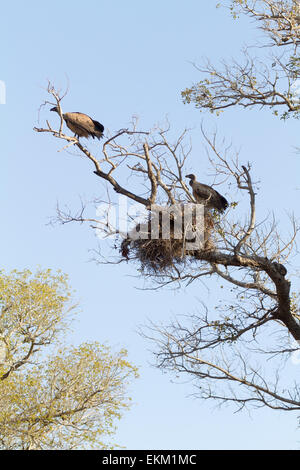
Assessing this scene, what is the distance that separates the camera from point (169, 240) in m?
10.5

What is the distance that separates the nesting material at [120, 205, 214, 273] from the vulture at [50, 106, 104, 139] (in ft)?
9.00

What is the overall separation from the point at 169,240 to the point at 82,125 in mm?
3405

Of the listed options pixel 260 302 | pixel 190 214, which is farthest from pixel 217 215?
pixel 260 302

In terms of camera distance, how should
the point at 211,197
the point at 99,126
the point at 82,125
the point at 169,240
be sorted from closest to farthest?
1. the point at 169,240
2. the point at 211,197
3. the point at 82,125
4. the point at 99,126

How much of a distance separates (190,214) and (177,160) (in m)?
1.01

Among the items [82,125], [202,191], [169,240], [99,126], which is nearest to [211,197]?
[202,191]

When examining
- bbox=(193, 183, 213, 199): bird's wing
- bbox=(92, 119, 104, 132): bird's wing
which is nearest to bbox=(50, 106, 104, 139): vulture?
bbox=(92, 119, 104, 132): bird's wing

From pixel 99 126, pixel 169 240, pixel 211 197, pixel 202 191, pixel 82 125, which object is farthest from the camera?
pixel 99 126

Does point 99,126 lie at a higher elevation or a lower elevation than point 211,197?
higher

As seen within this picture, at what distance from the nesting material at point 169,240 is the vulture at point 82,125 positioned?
2743mm

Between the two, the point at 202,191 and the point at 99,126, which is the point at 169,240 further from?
the point at 99,126

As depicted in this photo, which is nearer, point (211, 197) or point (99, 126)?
point (211, 197)

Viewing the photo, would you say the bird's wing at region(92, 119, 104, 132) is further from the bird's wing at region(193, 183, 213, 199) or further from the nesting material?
the nesting material

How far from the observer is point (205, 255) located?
1042 centimetres
